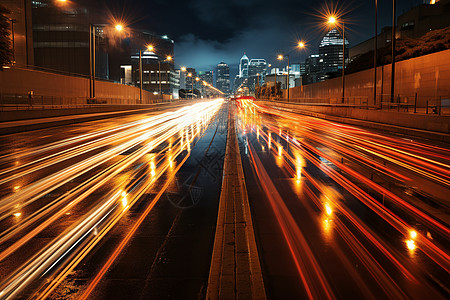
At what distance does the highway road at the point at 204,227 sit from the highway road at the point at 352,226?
0.07 ft

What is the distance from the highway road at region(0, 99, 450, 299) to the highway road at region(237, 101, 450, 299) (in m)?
0.02

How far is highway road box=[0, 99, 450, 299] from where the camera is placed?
429cm

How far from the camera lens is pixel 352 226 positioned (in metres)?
6.24

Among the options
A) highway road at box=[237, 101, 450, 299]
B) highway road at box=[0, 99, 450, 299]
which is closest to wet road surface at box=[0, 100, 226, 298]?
highway road at box=[0, 99, 450, 299]

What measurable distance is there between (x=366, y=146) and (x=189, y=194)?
11.0m

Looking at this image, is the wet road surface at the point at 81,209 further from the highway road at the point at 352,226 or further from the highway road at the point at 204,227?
the highway road at the point at 352,226

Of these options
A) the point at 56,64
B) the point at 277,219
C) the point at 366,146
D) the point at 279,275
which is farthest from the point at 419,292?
the point at 56,64

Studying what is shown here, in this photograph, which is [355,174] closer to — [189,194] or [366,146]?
[189,194]

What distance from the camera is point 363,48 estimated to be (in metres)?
100

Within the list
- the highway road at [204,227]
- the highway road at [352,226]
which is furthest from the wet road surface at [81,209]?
the highway road at [352,226]

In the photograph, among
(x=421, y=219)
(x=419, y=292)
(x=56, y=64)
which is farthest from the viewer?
(x=56, y=64)

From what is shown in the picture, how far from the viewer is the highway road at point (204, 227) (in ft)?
14.1

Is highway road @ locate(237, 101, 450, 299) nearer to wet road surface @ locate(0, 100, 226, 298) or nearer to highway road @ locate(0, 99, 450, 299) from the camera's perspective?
highway road @ locate(0, 99, 450, 299)

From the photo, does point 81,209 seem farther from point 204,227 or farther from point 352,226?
point 352,226
